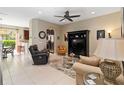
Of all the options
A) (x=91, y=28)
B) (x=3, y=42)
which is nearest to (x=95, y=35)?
(x=91, y=28)

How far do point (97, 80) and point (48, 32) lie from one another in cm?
204

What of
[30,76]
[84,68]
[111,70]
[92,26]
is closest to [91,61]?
[84,68]

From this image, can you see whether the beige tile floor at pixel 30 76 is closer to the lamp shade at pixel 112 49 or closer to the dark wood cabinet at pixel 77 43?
the dark wood cabinet at pixel 77 43

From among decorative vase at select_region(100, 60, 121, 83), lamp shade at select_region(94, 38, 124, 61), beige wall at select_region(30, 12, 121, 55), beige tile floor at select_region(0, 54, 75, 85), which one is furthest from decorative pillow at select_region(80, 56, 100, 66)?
lamp shade at select_region(94, 38, 124, 61)

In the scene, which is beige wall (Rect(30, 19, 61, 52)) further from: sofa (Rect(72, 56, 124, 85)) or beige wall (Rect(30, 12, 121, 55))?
sofa (Rect(72, 56, 124, 85))

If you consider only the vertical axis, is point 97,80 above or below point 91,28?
below

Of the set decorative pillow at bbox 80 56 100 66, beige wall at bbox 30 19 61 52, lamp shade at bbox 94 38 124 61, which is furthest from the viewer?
beige wall at bbox 30 19 61 52

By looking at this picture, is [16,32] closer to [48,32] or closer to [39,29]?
[39,29]

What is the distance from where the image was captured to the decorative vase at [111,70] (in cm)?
151

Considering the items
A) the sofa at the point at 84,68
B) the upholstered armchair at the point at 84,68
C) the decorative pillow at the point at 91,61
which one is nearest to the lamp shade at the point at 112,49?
the sofa at the point at 84,68

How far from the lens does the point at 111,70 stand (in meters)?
1.52

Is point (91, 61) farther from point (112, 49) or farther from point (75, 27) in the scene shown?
point (112, 49)

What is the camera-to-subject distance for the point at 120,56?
1.19 meters

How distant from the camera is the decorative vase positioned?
1.51 meters
